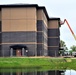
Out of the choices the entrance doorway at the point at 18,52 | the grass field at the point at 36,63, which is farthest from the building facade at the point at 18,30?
the grass field at the point at 36,63

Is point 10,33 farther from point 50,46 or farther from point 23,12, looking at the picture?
point 50,46

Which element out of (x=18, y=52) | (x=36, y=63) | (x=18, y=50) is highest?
(x=18, y=50)

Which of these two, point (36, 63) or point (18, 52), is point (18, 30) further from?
point (36, 63)

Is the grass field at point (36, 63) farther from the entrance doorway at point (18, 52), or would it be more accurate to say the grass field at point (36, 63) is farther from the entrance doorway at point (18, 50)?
the entrance doorway at point (18, 52)

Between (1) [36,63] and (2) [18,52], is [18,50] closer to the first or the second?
(2) [18,52]

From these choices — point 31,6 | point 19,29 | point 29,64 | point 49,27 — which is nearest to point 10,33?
point 19,29

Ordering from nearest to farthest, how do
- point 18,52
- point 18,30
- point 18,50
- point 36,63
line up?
point 36,63 → point 18,30 → point 18,52 → point 18,50

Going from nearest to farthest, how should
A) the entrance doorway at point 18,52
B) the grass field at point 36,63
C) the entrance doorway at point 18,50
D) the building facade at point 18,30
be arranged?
the grass field at point 36,63
the building facade at point 18,30
the entrance doorway at point 18,50
the entrance doorway at point 18,52

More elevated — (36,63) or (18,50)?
(18,50)

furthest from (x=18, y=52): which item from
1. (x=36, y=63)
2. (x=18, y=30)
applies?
(x=36, y=63)

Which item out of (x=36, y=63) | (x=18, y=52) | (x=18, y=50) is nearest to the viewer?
(x=36, y=63)

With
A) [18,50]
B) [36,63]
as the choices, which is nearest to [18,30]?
[18,50]

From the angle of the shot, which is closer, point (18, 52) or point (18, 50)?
point (18, 52)

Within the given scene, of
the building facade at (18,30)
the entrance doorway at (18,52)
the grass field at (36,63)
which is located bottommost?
the grass field at (36,63)
